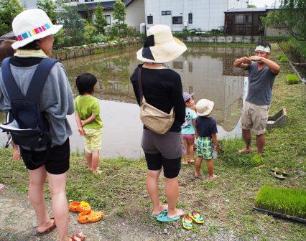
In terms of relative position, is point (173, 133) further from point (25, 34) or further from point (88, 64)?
point (88, 64)

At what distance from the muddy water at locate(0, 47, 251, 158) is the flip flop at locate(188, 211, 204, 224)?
3.00m

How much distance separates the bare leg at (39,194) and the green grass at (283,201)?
210 cm

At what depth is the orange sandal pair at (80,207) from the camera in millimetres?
3566

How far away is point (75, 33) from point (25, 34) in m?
22.8

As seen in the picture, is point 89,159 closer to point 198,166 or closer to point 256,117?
point 198,166

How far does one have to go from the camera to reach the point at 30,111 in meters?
2.50

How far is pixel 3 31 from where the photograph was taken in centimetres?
1761

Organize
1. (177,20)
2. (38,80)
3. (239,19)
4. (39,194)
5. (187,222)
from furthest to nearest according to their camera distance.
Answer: (177,20) < (239,19) < (187,222) < (39,194) < (38,80)

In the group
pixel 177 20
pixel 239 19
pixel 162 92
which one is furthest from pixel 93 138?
pixel 177 20

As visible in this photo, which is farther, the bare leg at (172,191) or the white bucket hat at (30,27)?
the bare leg at (172,191)

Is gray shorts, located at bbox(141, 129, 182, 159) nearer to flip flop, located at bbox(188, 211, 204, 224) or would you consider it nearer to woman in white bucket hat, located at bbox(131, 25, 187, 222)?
woman in white bucket hat, located at bbox(131, 25, 187, 222)

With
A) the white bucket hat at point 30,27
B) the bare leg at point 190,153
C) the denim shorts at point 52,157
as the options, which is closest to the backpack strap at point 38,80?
the white bucket hat at point 30,27

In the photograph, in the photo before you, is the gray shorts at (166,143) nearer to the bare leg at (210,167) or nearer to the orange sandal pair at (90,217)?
the orange sandal pair at (90,217)

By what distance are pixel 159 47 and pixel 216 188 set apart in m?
2.08
